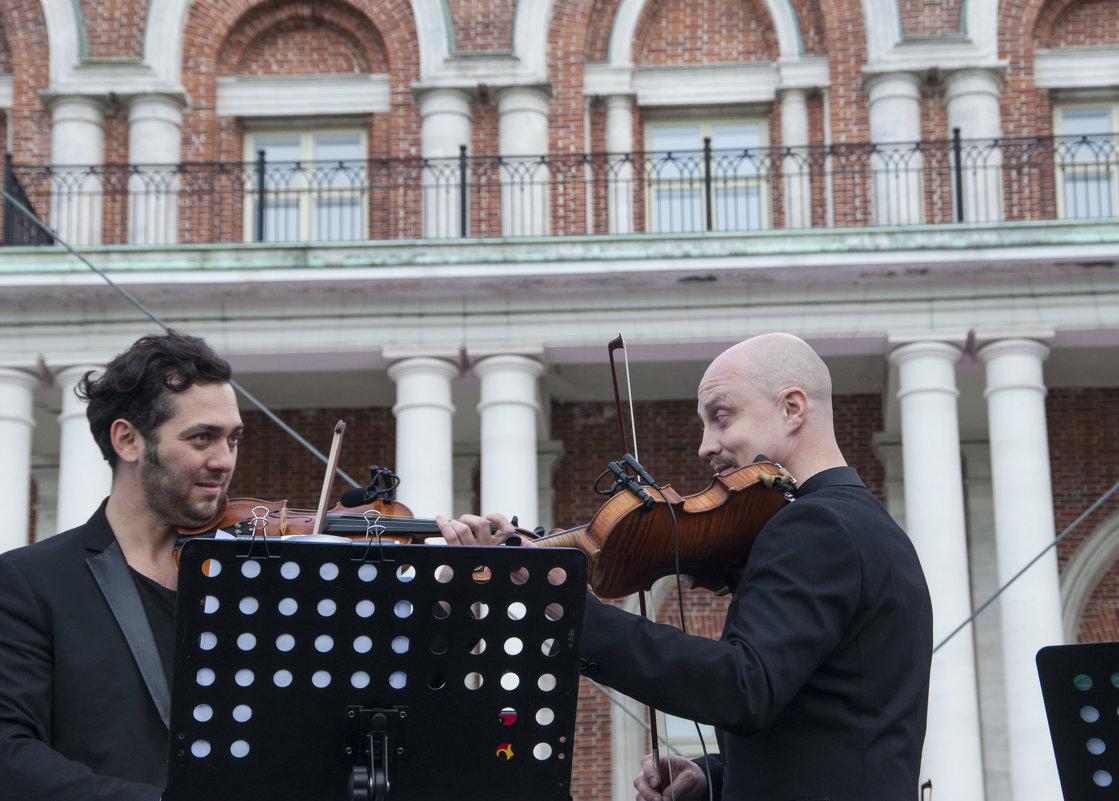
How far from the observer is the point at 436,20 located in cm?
1889

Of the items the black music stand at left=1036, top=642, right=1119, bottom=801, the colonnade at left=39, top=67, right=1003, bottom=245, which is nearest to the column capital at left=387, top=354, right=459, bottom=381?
the colonnade at left=39, top=67, right=1003, bottom=245

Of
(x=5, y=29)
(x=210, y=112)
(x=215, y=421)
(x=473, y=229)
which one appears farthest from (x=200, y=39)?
(x=215, y=421)

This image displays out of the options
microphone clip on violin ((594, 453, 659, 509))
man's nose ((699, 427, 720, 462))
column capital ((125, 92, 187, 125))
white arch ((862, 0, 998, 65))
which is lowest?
microphone clip on violin ((594, 453, 659, 509))

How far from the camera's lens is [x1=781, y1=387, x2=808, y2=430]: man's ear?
418cm

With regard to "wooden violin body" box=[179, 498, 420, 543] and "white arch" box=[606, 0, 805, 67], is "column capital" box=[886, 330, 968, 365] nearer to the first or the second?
"white arch" box=[606, 0, 805, 67]

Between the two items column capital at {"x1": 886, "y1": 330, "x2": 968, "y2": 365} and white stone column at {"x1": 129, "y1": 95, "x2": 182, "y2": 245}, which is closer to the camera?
column capital at {"x1": 886, "y1": 330, "x2": 968, "y2": 365}

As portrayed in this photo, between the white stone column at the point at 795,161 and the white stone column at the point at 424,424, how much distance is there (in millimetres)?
4348

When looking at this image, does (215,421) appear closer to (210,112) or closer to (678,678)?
(678,678)

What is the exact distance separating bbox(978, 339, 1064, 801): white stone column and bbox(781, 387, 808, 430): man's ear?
11221mm

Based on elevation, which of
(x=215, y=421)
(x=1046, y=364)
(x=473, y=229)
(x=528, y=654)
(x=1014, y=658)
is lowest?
(x=1014, y=658)

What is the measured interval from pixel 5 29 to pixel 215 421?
53.9ft

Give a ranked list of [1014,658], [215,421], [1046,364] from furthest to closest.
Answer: [1046,364], [1014,658], [215,421]

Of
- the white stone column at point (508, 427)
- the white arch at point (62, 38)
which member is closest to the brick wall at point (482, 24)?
the white arch at point (62, 38)

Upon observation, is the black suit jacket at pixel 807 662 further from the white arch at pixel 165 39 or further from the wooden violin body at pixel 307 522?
the white arch at pixel 165 39
